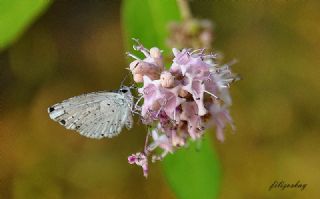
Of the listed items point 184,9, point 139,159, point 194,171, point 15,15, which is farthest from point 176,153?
point 15,15

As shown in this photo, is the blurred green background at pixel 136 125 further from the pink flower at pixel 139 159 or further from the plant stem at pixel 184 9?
A: the pink flower at pixel 139 159

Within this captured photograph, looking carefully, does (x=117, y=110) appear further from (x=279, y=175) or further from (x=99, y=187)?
(x=279, y=175)

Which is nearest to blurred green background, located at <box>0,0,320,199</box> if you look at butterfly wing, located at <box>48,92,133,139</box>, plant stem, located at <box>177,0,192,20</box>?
plant stem, located at <box>177,0,192,20</box>

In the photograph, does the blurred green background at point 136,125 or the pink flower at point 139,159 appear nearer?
the pink flower at point 139,159

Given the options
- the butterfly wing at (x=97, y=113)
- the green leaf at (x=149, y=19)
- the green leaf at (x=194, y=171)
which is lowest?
the green leaf at (x=194, y=171)

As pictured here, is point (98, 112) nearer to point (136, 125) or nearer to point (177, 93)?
point (177, 93)

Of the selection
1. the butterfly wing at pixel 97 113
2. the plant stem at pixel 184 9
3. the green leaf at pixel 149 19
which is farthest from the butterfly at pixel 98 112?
the plant stem at pixel 184 9

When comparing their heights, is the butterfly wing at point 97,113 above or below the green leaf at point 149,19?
below

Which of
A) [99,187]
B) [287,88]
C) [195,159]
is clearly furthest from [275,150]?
[99,187]
